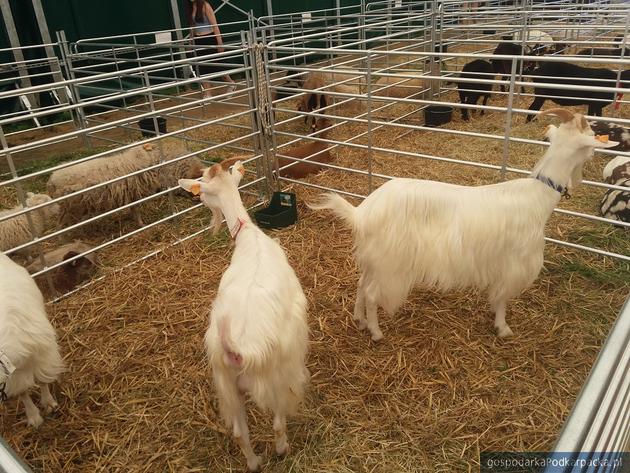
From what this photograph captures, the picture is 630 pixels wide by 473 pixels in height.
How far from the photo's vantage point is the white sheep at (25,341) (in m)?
2.53

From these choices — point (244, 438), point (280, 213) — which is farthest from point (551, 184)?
point (280, 213)

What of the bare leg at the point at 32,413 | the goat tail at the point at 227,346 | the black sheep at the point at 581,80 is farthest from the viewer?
the black sheep at the point at 581,80

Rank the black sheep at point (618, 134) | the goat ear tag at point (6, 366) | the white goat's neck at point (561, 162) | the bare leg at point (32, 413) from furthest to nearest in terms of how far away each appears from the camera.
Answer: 1. the black sheep at point (618, 134)
2. the white goat's neck at point (561, 162)
3. the bare leg at point (32, 413)
4. the goat ear tag at point (6, 366)

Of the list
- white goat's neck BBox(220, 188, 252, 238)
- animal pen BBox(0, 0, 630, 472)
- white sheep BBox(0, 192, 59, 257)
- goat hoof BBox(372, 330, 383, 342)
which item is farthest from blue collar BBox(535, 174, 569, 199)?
white sheep BBox(0, 192, 59, 257)

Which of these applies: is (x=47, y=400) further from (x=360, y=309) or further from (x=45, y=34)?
(x=45, y=34)

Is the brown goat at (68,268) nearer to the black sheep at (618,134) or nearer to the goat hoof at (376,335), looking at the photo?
the goat hoof at (376,335)

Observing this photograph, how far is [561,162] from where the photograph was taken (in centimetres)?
315

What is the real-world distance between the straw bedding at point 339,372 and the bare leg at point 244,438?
0.11 m

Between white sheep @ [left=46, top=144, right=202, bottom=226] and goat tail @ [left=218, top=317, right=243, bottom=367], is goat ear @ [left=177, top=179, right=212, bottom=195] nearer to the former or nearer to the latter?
goat tail @ [left=218, top=317, right=243, bottom=367]

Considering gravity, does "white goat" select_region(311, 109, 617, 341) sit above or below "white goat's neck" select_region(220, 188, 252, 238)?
below

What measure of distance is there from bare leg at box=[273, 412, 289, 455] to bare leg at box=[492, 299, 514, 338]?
1745 millimetres

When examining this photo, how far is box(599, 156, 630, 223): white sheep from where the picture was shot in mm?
4480

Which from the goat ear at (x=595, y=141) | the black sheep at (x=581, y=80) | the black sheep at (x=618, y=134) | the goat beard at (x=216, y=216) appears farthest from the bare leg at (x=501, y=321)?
the black sheep at (x=581, y=80)

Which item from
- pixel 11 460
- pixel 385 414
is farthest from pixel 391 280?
pixel 11 460
